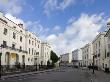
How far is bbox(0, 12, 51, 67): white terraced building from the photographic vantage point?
156 feet

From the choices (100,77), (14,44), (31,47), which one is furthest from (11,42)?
(100,77)

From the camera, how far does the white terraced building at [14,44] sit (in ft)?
156

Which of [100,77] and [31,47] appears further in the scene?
[31,47]

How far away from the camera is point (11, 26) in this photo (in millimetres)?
52562

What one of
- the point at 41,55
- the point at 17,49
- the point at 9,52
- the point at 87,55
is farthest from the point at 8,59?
the point at 87,55

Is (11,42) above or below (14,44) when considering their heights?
above

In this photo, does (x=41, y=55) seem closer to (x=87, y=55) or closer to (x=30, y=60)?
(x=30, y=60)

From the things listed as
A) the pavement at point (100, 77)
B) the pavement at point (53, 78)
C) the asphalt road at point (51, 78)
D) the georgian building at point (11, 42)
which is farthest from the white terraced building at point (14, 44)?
the pavement at point (100, 77)

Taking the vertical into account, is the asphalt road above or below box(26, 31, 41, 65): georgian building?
below

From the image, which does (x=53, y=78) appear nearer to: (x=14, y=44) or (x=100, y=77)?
(x=100, y=77)

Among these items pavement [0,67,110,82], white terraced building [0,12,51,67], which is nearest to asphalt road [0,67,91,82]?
pavement [0,67,110,82]

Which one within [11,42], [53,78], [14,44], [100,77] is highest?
[11,42]

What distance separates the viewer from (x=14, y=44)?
54.8 metres

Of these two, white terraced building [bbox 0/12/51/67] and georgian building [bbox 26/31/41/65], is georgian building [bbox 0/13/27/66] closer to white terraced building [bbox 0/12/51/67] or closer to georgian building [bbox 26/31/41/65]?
white terraced building [bbox 0/12/51/67]
